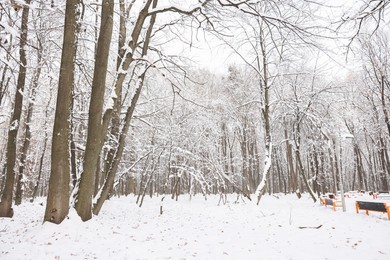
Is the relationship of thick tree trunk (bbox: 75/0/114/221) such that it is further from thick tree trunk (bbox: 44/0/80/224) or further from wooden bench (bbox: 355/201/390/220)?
wooden bench (bbox: 355/201/390/220)

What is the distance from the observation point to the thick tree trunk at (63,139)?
4266 mm

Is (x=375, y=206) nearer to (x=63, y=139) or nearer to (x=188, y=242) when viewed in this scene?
(x=188, y=242)

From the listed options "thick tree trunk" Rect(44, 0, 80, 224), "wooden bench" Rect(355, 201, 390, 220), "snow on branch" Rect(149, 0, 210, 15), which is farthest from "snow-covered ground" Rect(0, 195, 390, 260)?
"snow on branch" Rect(149, 0, 210, 15)

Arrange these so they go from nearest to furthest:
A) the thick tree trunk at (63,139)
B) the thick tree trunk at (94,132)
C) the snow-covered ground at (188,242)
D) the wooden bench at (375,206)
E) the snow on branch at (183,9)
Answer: the snow-covered ground at (188,242)
the thick tree trunk at (63,139)
the thick tree trunk at (94,132)
the snow on branch at (183,9)
the wooden bench at (375,206)

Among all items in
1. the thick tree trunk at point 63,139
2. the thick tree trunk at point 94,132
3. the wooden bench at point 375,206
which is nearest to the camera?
the thick tree trunk at point 63,139

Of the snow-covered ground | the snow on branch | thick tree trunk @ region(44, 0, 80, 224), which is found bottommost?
the snow-covered ground

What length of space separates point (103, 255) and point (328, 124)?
13.0 m

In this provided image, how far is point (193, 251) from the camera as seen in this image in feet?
14.4

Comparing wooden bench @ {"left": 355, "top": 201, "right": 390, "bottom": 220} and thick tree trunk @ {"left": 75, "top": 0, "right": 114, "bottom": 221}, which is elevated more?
thick tree trunk @ {"left": 75, "top": 0, "right": 114, "bottom": 221}

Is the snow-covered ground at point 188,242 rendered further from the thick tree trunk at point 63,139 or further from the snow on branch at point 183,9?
the snow on branch at point 183,9

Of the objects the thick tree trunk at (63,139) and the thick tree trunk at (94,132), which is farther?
the thick tree trunk at (94,132)

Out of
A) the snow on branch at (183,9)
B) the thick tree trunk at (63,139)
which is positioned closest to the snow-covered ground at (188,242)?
the thick tree trunk at (63,139)

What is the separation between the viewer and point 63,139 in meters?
4.47

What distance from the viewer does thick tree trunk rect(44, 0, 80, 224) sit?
4.27 metres
